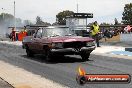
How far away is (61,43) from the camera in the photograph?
14969 millimetres

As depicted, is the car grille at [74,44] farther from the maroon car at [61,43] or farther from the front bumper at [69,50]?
the front bumper at [69,50]

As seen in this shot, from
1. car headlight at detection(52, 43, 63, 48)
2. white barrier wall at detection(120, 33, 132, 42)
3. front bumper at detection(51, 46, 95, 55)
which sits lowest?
white barrier wall at detection(120, 33, 132, 42)

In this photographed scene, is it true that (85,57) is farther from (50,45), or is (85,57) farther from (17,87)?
(17,87)

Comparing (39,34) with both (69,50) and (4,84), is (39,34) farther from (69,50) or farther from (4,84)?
(4,84)

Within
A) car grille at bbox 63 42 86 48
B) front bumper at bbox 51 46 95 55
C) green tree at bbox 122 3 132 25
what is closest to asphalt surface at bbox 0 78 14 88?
front bumper at bbox 51 46 95 55

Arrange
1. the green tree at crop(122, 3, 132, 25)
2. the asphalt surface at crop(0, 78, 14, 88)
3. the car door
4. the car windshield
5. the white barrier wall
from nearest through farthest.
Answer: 1. the asphalt surface at crop(0, 78, 14, 88)
2. the car windshield
3. the car door
4. the white barrier wall
5. the green tree at crop(122, 3, 132, 25)

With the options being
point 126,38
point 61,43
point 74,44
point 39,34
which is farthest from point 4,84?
point 126,38

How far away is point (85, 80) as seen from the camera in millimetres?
3789

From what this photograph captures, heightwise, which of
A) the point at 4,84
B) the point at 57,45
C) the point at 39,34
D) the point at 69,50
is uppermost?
the point at 39,34

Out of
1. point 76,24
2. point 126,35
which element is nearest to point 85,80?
point 126,35

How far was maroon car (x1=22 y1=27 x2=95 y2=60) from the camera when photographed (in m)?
15.0

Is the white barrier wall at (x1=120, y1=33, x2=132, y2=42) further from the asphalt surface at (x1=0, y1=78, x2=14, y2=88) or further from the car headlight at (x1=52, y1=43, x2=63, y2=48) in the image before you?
the asphalt surface at (x1=0, y1=78, x2=14, y2=88)

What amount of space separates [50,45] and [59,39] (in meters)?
0.45

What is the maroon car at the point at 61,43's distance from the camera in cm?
1502
